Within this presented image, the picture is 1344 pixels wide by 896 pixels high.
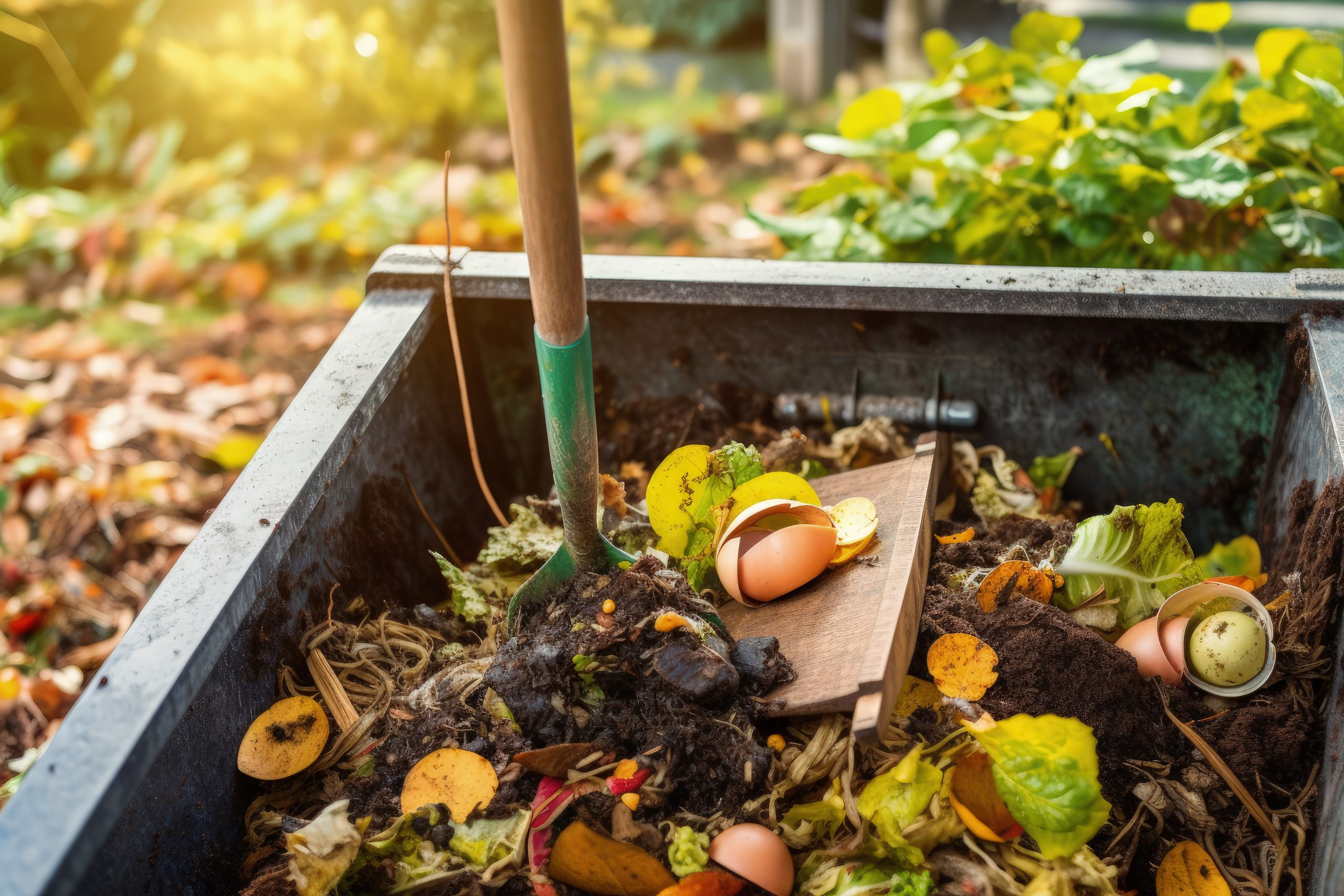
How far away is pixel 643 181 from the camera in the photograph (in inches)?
184

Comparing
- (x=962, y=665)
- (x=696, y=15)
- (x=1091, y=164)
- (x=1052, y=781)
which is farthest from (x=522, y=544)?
(x=696, y=15)

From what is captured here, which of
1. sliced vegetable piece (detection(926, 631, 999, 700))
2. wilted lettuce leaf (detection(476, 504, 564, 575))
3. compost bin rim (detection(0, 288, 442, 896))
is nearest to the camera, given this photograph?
compost bin rim (detection(0, 288, 442, 896))

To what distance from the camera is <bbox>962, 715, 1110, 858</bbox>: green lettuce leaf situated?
1170 millimetres

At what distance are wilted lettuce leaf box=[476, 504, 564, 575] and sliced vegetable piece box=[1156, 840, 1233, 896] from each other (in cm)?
110

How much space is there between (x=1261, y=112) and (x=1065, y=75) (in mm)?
447

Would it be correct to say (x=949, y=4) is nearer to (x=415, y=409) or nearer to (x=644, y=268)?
(x=644, y=268)

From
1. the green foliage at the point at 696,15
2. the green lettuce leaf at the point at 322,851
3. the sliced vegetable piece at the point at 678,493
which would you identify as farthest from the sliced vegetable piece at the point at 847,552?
the green foliage at the point at 696,15

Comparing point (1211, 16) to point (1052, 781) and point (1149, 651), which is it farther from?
point (1052, 781)

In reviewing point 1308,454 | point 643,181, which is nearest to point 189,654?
point 1308,454

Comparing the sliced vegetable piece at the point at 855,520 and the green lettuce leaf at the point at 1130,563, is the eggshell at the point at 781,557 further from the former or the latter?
the green lettuce leaf at the point at 1130,563

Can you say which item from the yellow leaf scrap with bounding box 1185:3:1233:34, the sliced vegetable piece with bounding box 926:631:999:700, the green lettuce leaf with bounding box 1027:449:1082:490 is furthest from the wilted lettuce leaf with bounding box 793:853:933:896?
the yellow leaf scrap with bounding box 1185:3:1233:34

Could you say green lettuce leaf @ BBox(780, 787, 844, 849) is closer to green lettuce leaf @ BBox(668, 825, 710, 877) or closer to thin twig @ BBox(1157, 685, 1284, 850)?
green lettuce leaf @ BBox(668, 825, 710, 877)

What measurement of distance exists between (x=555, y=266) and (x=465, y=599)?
2.50ft

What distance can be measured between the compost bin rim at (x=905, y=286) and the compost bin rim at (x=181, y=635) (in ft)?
0.88
